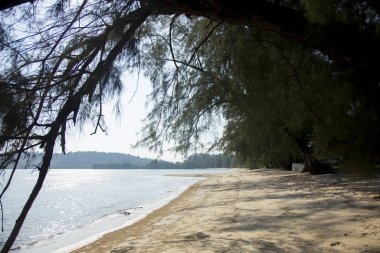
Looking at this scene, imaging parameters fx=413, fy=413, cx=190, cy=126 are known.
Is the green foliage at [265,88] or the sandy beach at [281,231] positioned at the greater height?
the green foliage at [265,88]

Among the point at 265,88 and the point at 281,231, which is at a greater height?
the point at 265,88

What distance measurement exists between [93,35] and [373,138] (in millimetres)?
2788

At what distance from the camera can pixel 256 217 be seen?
8.64 m

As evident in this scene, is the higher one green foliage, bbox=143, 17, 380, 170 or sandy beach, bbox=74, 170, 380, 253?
green foliage, bbox=143, 17, 380, 170

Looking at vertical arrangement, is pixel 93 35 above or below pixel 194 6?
below

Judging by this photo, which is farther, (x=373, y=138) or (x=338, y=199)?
(x=338, y=199)

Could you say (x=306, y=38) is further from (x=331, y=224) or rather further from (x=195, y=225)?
(x=195, y=225)

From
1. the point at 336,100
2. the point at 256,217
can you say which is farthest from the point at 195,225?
the point at 336,100

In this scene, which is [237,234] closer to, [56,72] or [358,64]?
[358,64]

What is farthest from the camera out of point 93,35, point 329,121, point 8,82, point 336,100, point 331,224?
point 331,224

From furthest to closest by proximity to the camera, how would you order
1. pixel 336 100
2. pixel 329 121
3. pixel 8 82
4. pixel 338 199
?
1. pixel 338 199
2. pixel 336 100
3. pixel 329 121
4. pixel 8 82

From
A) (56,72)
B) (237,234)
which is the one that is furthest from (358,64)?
(237,234)

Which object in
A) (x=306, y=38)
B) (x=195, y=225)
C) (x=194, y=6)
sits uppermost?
(x=194, y=6)

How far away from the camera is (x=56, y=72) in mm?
3477
